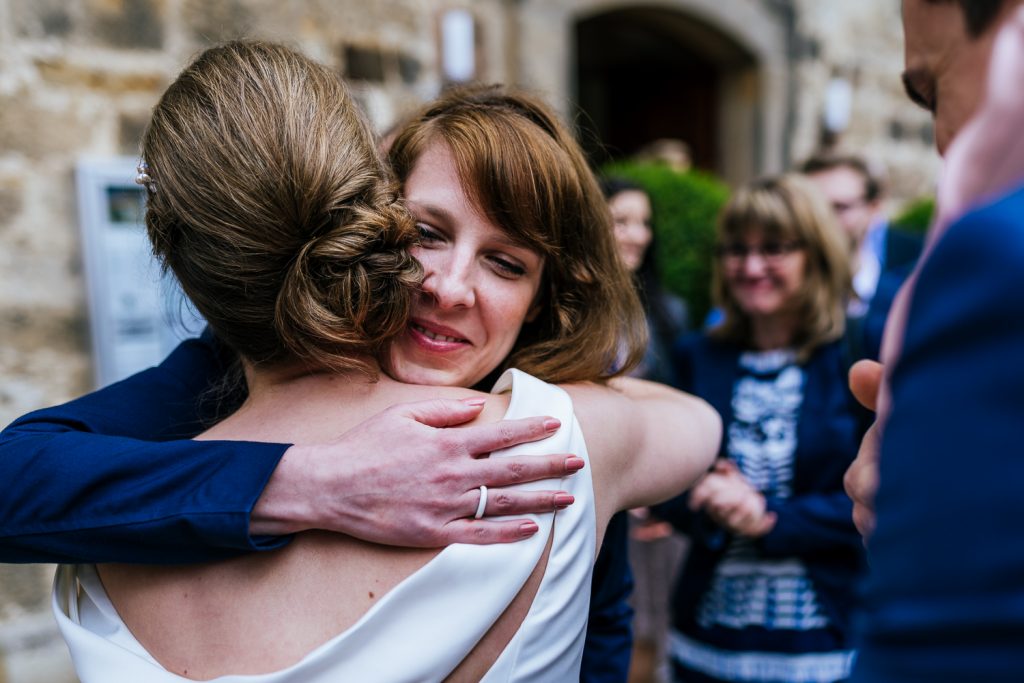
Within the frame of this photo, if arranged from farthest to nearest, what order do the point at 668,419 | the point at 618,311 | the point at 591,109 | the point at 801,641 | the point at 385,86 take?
the point at 591,109 < the point at 385,86 < the point at 801,641 < the point at 618,311 < the point at 668,419

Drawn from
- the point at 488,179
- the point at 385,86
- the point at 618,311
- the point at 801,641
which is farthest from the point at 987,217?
the point at 385,86

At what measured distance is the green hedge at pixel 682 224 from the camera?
495 centimetres

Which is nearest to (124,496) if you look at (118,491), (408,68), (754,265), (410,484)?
(118,491)

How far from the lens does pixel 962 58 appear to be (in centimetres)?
76

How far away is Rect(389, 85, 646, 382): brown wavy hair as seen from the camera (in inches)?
49.8

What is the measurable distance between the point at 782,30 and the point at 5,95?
5190 mm

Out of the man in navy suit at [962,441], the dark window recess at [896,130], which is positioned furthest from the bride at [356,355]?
the dark window recess at [896,130]

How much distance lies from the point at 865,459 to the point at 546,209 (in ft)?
2.02

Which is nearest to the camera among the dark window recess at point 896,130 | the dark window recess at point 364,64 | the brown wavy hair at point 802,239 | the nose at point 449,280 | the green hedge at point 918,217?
the nose at point 449,280

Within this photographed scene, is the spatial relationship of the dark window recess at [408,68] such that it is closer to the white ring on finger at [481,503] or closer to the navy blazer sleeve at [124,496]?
the navy blazer sleeve at [124,496]

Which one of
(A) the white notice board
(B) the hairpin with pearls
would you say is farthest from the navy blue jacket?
(A) the white notice board

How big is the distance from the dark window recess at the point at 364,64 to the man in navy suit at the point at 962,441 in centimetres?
342

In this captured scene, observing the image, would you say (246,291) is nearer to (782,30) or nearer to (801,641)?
(801,641)

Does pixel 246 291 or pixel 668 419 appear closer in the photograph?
pixel 246 291
